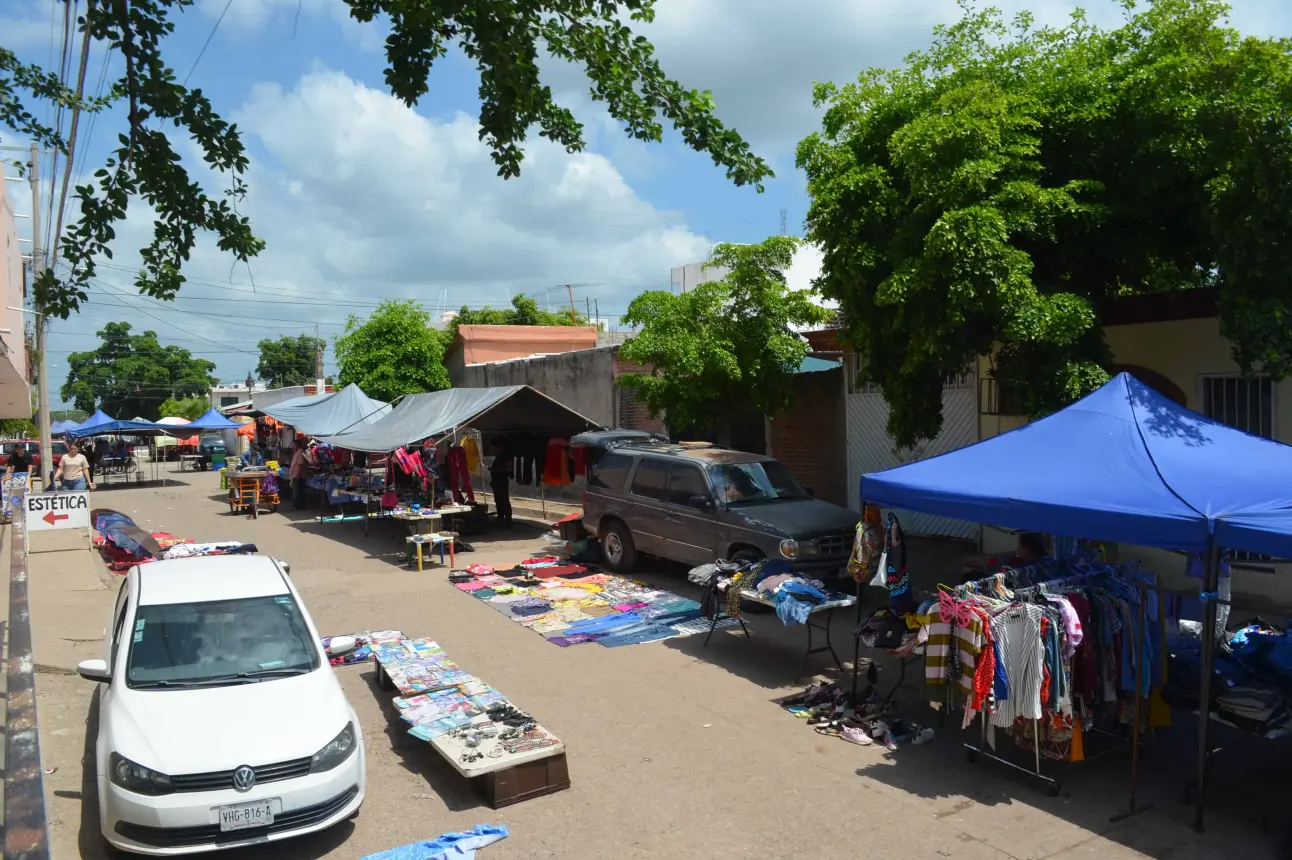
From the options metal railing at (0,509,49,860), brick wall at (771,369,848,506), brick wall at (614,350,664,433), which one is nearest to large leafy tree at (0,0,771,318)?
metal railing at (0,509,49,860)

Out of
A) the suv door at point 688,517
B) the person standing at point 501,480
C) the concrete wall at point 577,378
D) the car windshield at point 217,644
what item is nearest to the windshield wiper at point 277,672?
the car windshield at point 217,644

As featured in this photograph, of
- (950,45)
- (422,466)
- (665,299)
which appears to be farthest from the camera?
(422,466)

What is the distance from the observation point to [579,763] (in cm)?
660

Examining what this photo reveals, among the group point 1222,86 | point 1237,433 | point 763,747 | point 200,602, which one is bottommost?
point 763,747

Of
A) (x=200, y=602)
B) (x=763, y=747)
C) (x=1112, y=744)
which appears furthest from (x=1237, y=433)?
(x=200, y=602)

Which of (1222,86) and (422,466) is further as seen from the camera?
(422,466)

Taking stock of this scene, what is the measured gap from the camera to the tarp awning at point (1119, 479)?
220 inches

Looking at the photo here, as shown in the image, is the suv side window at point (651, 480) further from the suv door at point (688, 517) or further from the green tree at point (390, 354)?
the green tree at point (390, 354)

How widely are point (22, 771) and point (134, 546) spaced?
12.7 meters

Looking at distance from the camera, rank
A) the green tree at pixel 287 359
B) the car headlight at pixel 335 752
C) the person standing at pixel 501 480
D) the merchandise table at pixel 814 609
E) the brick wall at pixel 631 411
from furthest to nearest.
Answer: the green tree at pixel 287 359 → the brick wall at pixel 631 411 → the person standing at pixel 501 480 → the merchandise table at pixel 814 609 → the car headlight at pixel 335 752

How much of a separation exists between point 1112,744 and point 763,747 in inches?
102

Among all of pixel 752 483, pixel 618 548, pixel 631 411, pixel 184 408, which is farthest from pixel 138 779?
pixel 184 408

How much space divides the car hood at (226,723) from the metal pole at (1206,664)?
532 cm

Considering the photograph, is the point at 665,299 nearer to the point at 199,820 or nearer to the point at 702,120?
the point at 702,120
